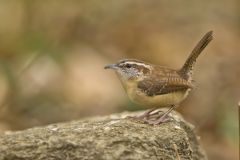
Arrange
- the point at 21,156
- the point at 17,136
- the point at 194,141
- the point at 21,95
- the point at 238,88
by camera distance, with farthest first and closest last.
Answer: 1. the point at 238,88
2. the point at 21,95
3. the point at 194,141
4. the point at 17,136
5. the point at 21,156

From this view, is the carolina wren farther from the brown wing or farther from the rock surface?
the rock surface

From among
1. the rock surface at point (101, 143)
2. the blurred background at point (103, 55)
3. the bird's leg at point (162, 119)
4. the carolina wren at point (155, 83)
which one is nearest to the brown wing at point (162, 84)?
the carolina wren at point (155, 83)

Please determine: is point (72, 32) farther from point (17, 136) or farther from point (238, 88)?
point (17, 136)

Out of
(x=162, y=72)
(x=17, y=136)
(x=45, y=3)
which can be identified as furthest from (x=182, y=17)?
(x=17, y=136)

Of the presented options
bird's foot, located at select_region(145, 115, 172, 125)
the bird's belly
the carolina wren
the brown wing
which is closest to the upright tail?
the carolina wren

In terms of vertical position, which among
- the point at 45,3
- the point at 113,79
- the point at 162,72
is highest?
the point at 45,3

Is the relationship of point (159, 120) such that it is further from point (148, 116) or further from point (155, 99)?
point (148, 116)
